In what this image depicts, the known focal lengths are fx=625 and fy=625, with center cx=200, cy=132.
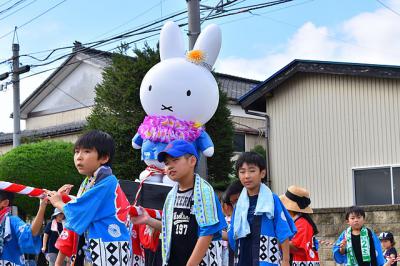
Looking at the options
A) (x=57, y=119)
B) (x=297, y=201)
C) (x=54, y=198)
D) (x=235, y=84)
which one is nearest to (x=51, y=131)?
(x=57, y=119)

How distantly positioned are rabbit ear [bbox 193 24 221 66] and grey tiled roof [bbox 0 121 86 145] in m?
16.4

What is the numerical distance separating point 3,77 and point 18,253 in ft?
51.3

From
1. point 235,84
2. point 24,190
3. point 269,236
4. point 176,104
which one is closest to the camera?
point 24,190

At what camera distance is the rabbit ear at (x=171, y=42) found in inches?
318

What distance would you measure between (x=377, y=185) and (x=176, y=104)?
8.42m

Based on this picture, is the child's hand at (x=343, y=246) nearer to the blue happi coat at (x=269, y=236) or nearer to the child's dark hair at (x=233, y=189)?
the child's dark hair at (x=233, y=189)

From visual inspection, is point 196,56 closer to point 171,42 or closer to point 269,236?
point 171,42

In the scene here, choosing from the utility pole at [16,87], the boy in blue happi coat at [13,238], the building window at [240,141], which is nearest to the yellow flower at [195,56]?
the boy in blue happi coat at [13,238]

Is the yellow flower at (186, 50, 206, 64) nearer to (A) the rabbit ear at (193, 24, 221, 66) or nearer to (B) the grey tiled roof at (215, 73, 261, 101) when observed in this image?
(A) the rabbit ear at (193, 24, 221, 66)

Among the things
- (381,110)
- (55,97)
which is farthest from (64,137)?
(381,110)

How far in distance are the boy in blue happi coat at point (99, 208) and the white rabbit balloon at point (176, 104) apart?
2.31m

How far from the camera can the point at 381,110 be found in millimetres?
14641

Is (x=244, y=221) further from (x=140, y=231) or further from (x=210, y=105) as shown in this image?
(x=210, y=105)

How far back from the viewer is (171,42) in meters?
8.09
